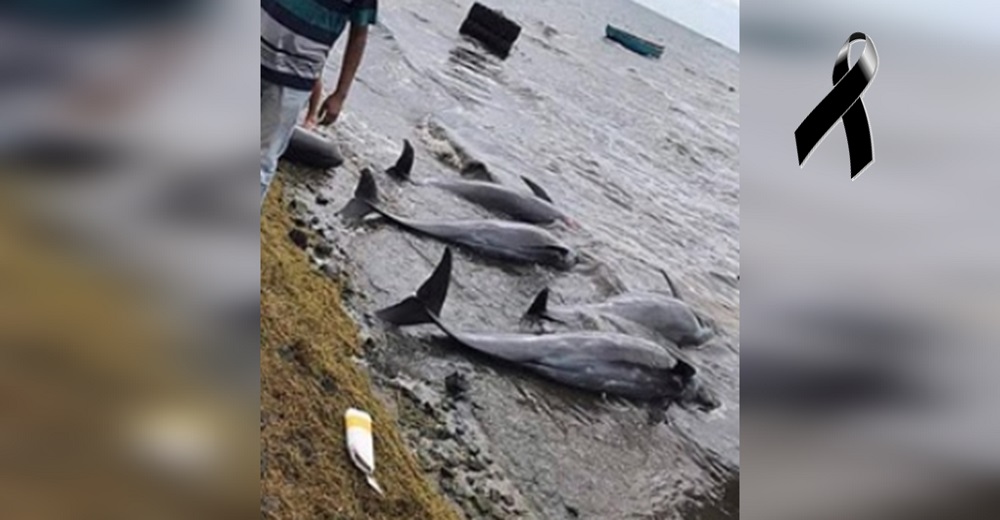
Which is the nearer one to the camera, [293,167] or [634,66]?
[293,167]

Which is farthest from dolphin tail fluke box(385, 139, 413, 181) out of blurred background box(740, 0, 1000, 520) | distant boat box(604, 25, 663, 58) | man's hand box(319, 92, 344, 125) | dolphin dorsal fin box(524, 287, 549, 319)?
blurred background box(740, 0, 1000, 520)

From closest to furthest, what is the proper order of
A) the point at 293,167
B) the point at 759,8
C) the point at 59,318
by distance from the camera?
the point at 59,318 < the point at 293,167 < the point at 759,8

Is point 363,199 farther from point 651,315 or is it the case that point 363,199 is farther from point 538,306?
point 651,315

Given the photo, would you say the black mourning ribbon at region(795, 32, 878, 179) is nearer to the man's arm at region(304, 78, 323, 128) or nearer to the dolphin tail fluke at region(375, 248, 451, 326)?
the dolphin tail fluke at region(375, 248, 451, 326)

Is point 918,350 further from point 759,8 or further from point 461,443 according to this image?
point 461,443

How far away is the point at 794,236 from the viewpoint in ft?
6.00

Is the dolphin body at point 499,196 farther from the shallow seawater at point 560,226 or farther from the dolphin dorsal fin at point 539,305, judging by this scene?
the dolphin dorsal fin at point 539,305

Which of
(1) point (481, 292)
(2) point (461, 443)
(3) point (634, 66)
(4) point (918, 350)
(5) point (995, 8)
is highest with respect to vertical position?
(5) point (995, 8)

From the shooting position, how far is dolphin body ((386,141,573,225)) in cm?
182

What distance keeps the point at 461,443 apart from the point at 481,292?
258mm

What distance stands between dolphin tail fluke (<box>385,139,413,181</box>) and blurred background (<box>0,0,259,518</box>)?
1.12 feet

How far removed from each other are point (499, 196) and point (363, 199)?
236 millimetres

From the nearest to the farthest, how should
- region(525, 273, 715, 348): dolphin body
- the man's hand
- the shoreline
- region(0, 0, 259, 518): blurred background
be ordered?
1. region(0, 0, 259, 518): blurred background
2. the shoreline
3. the man's hand
4. region(525, 273, 715, 348): dolphin body

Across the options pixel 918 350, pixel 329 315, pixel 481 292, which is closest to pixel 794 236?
pixel 918 350
